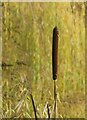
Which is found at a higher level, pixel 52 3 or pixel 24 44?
pixel 52 3

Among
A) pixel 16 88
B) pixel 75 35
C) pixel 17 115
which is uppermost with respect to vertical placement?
pixel 75 35

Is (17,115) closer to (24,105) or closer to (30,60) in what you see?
(24,105)

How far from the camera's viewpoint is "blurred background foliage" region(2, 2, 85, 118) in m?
1.33

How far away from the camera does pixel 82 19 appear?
135cm

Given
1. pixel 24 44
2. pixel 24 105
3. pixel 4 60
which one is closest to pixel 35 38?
pixel 24 44

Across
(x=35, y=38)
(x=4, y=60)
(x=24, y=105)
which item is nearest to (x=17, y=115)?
(x=24, y=105)

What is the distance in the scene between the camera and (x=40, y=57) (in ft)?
4.40

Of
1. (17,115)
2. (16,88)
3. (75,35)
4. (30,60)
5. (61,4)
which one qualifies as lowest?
(17,115)

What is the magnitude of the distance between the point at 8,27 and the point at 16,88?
27 cm

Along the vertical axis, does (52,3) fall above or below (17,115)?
above

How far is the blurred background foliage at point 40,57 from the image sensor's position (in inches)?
52.2

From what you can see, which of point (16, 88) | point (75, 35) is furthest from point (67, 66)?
point (16, 88)

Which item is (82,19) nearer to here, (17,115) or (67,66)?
(67,66)

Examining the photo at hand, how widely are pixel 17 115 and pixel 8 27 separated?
0.39 m
